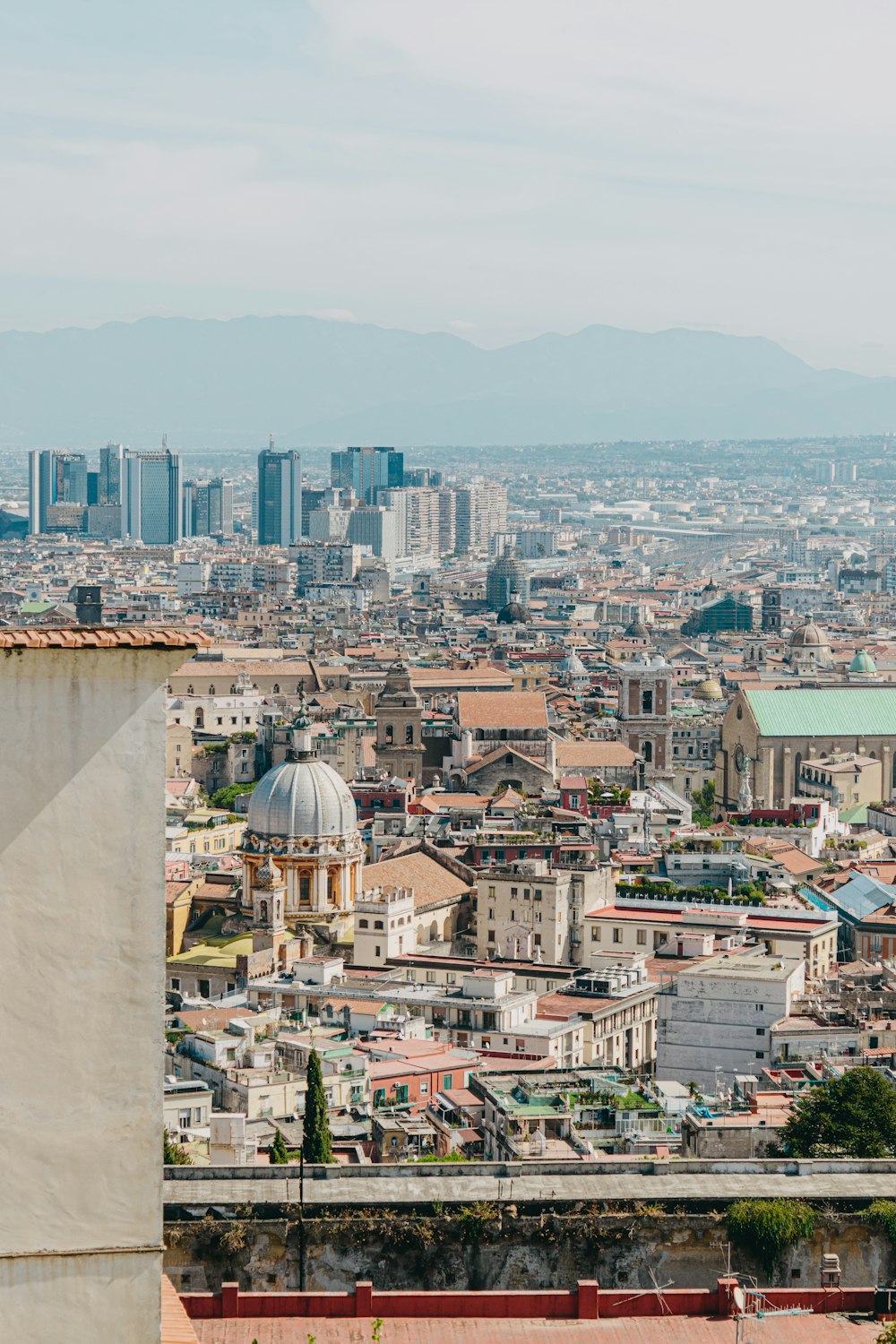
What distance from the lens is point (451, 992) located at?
86.2 ft

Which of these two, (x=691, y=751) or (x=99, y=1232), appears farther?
(x=691, y=751)

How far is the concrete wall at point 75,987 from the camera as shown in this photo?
395 centimetres

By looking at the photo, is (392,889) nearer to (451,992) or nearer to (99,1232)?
(451,992)

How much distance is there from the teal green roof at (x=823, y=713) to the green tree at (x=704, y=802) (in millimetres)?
1725

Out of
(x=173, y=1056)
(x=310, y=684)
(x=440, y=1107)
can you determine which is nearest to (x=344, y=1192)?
(x=440, y=1107)

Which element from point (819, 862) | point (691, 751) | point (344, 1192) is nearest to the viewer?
point (344, 1192)

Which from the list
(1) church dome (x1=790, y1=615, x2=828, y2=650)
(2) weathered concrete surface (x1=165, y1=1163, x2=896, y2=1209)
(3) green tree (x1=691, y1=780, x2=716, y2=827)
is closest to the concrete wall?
(2) weathered concrete surface (x1=165, y1=1163, x2=896, y2=1209)

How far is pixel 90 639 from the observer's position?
4004mm

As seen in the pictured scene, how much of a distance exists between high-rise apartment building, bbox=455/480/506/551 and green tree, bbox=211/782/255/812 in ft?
379

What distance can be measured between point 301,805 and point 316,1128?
1372 centimetres

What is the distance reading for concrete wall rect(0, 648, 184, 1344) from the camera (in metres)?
3.95

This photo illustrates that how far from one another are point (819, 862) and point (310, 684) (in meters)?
24.3

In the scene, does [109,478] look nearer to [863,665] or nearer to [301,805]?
[863,665]

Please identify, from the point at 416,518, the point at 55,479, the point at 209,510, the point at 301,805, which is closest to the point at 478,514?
the point at 416,518
